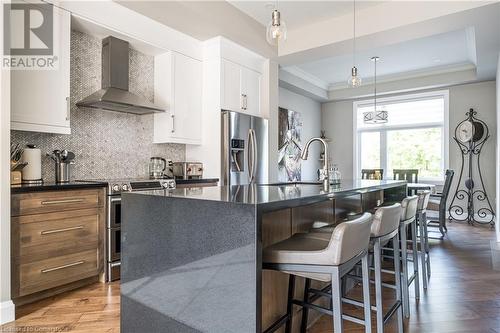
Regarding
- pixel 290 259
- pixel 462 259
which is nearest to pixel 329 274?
pixel 290 259

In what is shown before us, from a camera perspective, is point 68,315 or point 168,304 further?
point 68,315

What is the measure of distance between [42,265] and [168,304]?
1.51 meters

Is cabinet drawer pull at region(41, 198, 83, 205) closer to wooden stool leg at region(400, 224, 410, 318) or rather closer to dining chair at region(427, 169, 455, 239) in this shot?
wooden stool leg at region(400, 224, 410, 318)

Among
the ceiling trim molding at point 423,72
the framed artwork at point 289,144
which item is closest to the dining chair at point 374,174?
the framed artwork at point 289,144

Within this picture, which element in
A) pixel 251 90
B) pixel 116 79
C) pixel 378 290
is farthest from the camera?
pixel 251 90

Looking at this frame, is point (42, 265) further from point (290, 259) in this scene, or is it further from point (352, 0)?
point (352, 0)

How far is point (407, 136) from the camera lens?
7.34 meters

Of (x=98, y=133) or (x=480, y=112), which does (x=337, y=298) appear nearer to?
(x=98, y=133)

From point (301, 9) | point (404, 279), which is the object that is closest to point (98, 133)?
point (301, 9)

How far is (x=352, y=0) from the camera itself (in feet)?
13.1

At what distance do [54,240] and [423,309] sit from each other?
9.45ft

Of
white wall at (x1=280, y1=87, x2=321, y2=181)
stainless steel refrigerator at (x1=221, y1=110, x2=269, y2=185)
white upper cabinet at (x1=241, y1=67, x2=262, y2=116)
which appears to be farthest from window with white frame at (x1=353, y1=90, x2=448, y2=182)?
stainless steel refrigerator at (x1=221, y1=110, x2=269, y2=185)

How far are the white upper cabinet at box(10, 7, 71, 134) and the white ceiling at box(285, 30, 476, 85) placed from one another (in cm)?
437

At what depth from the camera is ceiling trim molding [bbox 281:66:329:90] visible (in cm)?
648
